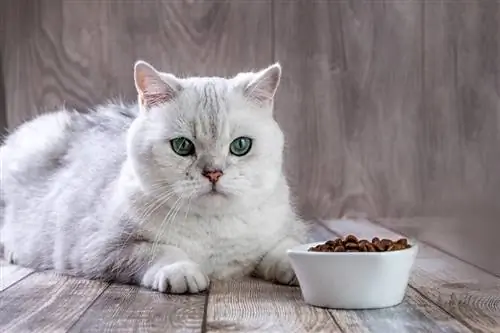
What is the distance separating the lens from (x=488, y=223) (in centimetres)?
199

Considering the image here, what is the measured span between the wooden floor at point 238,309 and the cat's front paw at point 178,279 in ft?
0.07

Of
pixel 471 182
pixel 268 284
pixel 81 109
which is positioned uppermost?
pixel 81 109

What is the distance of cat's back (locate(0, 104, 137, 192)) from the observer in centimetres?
223

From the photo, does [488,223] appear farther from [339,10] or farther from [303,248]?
[339,10]

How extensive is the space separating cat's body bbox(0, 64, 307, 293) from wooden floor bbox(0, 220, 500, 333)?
7cm

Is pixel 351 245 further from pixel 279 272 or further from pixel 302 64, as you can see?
pixel 302 64

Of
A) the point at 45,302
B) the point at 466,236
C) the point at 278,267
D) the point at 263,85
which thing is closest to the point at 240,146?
the point at 263,85

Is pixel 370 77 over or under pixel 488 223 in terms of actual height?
over

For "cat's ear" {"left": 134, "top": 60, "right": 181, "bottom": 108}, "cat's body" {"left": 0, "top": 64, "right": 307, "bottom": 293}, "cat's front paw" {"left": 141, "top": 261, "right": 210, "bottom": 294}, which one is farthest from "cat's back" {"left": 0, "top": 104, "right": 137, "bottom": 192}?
"cat's front paw" {"left": 141, "top": 261, "right": 210, "bottom": 294}

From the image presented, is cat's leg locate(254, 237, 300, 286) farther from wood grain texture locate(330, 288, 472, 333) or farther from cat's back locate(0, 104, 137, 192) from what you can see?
cat's back locate(0, 104, 137, 192)

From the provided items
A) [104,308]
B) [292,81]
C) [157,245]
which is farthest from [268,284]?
[292,81]

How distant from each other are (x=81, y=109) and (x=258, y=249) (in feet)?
4.03

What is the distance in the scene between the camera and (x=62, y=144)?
2398 millimetres

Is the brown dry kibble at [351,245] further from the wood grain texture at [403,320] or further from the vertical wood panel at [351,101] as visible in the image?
the vertical wood panel at [351,101]
